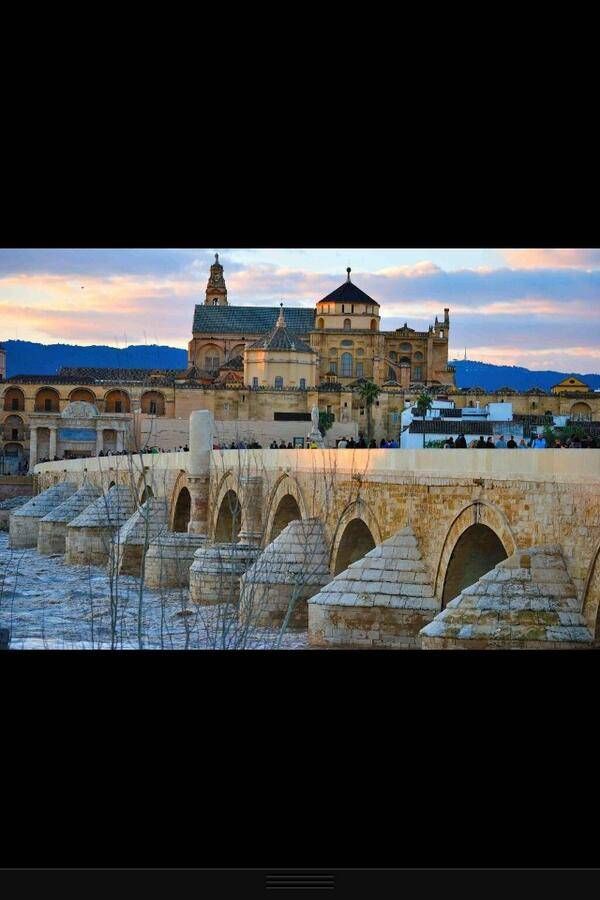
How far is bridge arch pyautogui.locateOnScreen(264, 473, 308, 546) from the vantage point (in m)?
16.4

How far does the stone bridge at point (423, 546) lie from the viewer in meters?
8.76

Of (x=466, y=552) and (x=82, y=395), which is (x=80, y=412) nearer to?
(x=82, y=395)

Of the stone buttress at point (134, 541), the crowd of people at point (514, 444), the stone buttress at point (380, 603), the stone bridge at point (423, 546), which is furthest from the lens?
the stone buttress at point (134, 541)

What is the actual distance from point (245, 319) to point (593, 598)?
186 ft

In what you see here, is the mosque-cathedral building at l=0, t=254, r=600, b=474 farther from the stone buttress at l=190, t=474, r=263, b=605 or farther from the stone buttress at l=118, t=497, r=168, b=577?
the stone buttress at l=190, t=474, r=263, b=605

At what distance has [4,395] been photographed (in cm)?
5509

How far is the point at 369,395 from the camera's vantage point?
5288 cm

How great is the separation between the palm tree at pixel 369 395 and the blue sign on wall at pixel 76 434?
1044 cm

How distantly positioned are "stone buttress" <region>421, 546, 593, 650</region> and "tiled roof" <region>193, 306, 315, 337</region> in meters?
53.2

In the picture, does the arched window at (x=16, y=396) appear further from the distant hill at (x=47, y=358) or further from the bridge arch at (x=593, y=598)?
the bridge arch at (x=593, y=598)

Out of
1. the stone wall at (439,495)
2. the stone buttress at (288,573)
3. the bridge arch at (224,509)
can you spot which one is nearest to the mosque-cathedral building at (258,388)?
the bridge arch at (224,509)

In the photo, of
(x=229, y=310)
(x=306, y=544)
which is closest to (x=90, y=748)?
(x=306, y=544)
